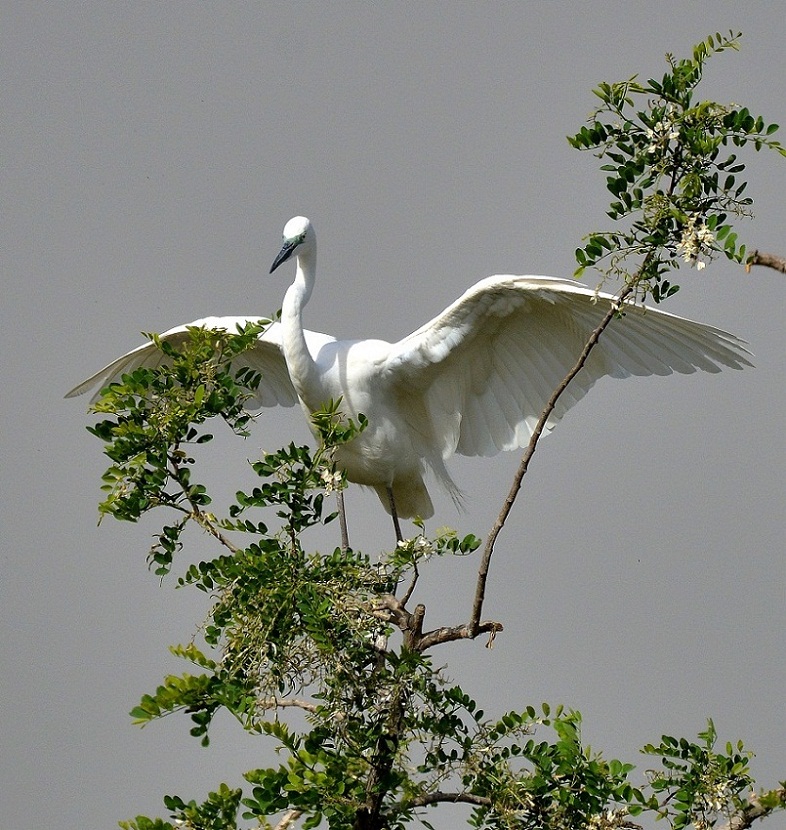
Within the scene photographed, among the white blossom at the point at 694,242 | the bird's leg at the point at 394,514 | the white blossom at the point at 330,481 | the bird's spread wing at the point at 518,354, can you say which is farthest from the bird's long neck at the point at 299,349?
the white blossom at the point at 694,242

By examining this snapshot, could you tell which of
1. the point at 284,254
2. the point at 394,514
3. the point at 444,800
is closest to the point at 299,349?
the point at 284,254

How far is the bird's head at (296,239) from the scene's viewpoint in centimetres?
630

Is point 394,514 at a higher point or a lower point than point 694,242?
higher

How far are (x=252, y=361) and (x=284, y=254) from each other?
49.1 inches

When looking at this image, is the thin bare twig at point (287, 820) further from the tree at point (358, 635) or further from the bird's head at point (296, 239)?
the bird's head at point (296, 239)

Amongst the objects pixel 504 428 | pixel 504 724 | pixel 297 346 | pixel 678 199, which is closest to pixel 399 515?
pixel 504 428

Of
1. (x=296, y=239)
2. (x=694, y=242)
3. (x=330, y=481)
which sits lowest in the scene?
(x=330, y=481)

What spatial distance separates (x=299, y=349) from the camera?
6.19 meters

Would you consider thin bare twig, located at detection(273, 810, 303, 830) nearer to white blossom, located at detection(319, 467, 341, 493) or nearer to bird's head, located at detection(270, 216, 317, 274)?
white blossom, located at detection(319, 467, 341, 493)

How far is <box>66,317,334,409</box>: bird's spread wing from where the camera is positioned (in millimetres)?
6625

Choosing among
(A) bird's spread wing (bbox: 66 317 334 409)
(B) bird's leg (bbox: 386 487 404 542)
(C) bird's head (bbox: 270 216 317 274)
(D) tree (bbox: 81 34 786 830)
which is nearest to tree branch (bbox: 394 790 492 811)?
(D) tree (bbox: 81 34 786 830)

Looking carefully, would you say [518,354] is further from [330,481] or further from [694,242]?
[694,242]

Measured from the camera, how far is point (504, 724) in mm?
4441

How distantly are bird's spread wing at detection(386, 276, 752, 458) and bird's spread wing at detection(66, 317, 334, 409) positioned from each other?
2.20 feet
